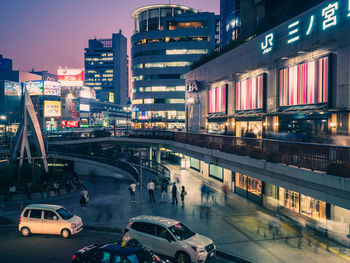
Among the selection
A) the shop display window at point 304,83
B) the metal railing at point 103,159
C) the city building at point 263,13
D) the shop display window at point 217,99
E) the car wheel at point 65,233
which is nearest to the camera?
the car wheel at point 65,233

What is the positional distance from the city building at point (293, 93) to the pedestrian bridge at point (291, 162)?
271 millimetres

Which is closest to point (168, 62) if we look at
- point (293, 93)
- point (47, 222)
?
point (293, 93)

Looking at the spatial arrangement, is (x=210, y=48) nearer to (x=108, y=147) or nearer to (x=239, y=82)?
(x=108, y=147)

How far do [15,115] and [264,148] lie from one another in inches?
4630

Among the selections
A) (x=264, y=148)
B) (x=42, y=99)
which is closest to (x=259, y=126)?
(x=264, y=148)

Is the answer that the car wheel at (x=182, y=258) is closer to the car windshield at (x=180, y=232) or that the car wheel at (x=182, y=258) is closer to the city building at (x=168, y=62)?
the car windshield at (x=180, y=232)

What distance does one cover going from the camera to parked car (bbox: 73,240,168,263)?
9.62 m

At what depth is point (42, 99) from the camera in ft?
293

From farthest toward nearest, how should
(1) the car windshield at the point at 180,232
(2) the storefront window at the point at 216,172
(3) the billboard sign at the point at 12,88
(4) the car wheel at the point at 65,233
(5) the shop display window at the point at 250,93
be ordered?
(3) the billboard sign at the point at 12,88 < (2) the storefront window at the point at 216,172 < (5) the shop display window at the point at 250,93 < (4) the car wheel at the point at 65,233 < (1) the car windshield at the point at 180,232

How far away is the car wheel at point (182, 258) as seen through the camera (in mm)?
11773

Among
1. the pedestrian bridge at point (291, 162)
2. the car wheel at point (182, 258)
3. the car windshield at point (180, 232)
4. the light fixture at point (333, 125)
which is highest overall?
the light fixture at point (333, 125)

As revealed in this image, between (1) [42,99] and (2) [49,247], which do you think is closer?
(2) [49,247]

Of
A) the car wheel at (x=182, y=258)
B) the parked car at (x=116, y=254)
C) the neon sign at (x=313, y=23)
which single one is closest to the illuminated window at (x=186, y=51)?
the neon sign at (x=313, y=23)

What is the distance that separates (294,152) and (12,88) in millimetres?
116782
